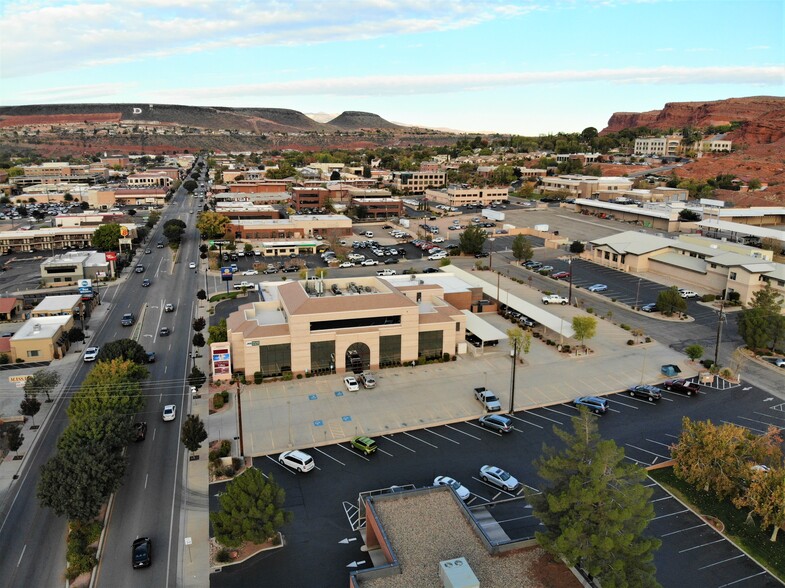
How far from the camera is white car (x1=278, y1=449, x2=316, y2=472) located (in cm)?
2923

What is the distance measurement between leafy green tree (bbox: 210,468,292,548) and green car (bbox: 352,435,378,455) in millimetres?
8073

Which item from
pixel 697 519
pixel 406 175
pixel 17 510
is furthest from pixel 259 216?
pixel 697 519

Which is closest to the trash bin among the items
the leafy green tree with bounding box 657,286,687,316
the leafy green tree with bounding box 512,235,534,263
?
the leafy green tree with bounding box 657,286,687,316

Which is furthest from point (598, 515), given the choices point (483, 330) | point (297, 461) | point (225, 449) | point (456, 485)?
point (483, 330)

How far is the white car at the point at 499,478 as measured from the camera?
2775 cm

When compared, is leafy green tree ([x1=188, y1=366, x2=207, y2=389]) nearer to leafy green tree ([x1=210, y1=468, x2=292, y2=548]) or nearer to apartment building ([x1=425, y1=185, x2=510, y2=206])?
leafy green tree ([x1=210, y1=468, x2=292, y2=548])

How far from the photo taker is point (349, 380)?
38969mm

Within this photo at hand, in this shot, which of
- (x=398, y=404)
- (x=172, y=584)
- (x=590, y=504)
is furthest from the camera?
(x=398, y=404)

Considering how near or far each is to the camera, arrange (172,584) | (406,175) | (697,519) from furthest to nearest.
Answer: (406,175) < (697,519) < (172,584)

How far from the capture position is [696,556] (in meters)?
23.4

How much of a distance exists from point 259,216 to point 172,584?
87.3 m

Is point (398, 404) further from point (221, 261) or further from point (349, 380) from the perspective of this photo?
point (221, 261)

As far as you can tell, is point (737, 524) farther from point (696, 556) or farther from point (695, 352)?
point (695, 352)

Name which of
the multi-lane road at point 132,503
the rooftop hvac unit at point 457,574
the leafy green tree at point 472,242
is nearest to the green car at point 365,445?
the multi-lane road at point 132,503
